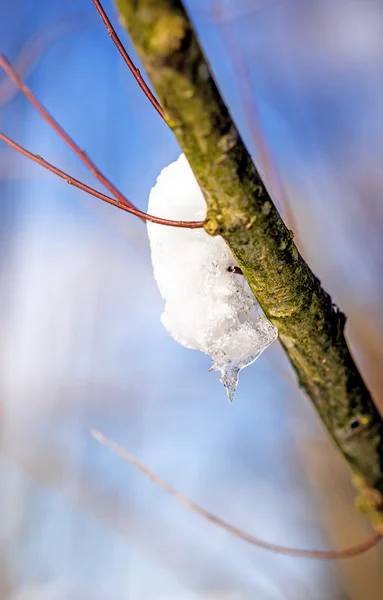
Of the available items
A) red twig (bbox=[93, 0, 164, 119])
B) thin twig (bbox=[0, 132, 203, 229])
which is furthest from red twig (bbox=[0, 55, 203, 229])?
red twig (bbox=[93, 0, 164, 119])

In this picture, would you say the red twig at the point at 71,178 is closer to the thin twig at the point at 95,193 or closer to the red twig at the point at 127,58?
the thin twig at the point at 95,193

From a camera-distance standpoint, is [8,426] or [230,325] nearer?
[230,325]

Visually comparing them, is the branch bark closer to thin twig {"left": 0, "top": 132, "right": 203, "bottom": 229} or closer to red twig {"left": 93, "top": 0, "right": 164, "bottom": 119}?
thin twig {"left": 0, "top": 132, "right": 203, "bottom": 229}

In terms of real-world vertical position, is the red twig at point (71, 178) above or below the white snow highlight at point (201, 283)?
above

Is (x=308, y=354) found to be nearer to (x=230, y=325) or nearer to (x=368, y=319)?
(x=230, y=325)

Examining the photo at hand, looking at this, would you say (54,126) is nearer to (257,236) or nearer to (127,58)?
(127,58)

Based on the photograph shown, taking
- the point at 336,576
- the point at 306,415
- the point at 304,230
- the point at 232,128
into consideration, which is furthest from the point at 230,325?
the point at 336,576

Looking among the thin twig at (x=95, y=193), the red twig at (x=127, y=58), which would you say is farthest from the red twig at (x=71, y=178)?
the red twig at (x=127, y=58)
